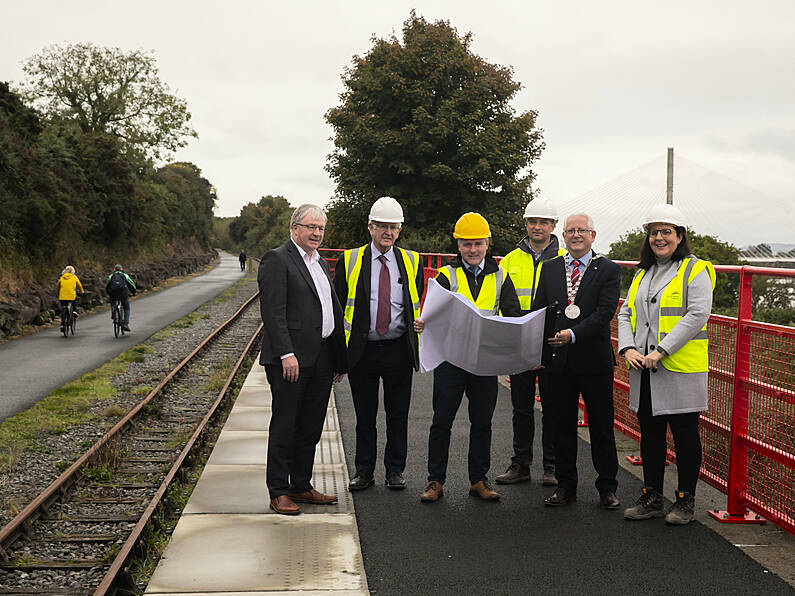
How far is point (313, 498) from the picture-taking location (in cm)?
642

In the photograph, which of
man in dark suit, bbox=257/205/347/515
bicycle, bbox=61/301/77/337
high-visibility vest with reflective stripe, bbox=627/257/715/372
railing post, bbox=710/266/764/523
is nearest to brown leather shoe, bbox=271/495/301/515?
man in dark suit, bbox=257/205/347/515

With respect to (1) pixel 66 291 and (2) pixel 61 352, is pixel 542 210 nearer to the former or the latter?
(2) pixel 61 352

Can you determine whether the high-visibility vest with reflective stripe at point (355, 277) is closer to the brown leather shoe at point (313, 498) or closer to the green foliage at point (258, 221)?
the brown leather shoe at point (313, 498)

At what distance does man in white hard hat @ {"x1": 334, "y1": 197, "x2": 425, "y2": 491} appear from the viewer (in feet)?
21.1

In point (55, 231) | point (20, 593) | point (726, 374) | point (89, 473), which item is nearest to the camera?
point (20, 593)

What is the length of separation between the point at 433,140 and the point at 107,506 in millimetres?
32333

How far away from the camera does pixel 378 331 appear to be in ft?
21.3

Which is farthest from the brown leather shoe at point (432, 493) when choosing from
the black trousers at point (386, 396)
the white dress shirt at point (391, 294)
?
the white dress shirt at point (391, 294)

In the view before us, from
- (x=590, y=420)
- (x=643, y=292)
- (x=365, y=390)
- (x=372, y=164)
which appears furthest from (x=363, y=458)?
(x=372, y=164)

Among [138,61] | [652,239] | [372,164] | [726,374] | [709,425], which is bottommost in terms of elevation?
[709,425]

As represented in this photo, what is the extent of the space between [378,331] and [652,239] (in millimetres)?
2108

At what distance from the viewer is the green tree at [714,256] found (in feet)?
21.1

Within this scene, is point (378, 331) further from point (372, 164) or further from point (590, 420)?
point (372, 164)

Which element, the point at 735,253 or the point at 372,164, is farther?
the point at 735,253
